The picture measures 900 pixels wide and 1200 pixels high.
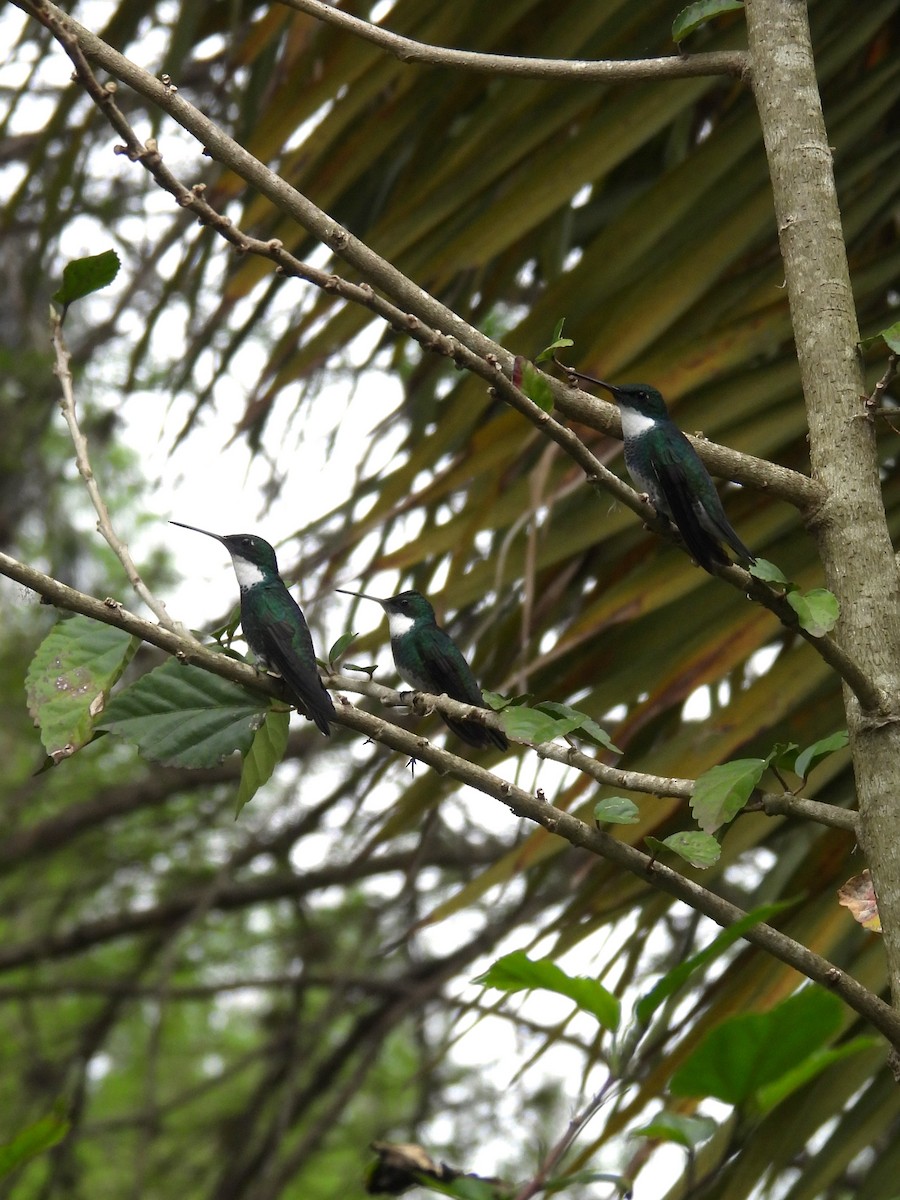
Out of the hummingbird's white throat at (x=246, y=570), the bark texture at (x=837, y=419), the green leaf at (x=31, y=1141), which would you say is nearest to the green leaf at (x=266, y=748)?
the green leaf at (x=31, y=1141)

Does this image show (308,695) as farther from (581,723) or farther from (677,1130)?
(677,1130)

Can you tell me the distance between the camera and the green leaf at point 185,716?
63.2 inches

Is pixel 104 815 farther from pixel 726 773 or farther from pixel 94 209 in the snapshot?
pixel 726 773

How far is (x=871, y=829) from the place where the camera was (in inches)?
56.1

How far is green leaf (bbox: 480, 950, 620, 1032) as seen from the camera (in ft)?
3.32

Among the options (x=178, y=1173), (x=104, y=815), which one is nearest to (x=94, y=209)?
(x=104, y=815)

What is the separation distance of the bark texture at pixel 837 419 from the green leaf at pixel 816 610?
131mm

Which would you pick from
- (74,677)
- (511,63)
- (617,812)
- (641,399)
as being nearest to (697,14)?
(511,63)

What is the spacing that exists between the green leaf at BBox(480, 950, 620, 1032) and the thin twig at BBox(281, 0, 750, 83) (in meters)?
1.14

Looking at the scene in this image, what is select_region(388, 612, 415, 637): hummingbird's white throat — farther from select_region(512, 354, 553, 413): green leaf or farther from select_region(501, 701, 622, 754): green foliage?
select_region(512, 354, 553, 413): green leaf

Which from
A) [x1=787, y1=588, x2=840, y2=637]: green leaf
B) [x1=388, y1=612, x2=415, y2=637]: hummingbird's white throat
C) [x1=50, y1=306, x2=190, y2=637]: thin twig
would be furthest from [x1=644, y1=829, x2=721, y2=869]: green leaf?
[x1=388, y1=612, x2=415, y2=637]: hummingbird's white throat

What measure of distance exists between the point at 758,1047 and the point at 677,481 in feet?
3.08

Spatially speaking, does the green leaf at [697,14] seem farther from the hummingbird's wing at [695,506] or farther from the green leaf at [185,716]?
the green leaf at [185,716]

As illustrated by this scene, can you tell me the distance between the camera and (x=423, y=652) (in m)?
2.94
